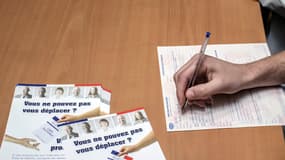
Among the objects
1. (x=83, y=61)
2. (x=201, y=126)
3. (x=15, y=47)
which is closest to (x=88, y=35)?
(x=83, y=61)

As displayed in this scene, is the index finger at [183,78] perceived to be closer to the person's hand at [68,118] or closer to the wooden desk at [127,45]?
the wooden desk at [127,45]

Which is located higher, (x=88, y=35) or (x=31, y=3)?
(x=31, y=3)

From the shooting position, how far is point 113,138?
0.70 meters

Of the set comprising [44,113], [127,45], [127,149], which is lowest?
[127,149]

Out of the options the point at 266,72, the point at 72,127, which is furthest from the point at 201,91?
the point at 72,127

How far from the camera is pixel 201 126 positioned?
72cm

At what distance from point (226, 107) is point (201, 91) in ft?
0.29

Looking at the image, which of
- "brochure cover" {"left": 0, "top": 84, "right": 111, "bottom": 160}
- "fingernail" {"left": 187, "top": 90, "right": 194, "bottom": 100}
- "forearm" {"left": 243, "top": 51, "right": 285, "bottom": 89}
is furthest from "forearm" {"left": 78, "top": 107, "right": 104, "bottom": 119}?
"forearm" {"left": 243, "top": 51, "right": 285, "bottom": 89}

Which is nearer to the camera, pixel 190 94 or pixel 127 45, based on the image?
pixel 190 94

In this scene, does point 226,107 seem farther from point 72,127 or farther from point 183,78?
point 72,127

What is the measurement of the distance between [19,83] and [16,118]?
0.10 meters

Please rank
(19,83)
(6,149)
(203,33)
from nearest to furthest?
(6,149), (19,83), (203,33)

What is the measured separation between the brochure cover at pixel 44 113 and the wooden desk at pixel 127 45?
0.07 feet

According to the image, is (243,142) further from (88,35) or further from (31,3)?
(31,3)
